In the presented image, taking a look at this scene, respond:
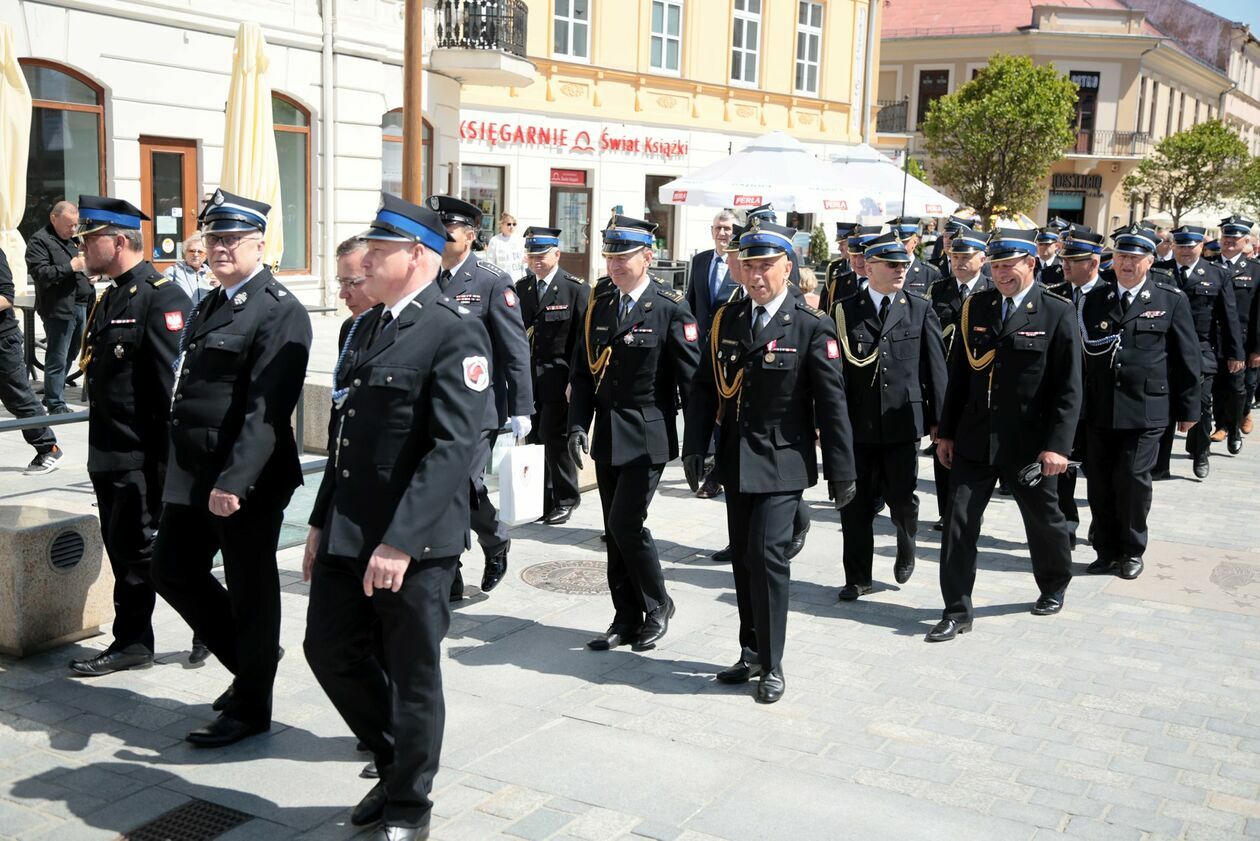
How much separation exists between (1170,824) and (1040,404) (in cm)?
298

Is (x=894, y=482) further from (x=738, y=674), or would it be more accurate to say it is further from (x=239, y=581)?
(x=239, y=581)

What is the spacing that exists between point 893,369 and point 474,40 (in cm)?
1844

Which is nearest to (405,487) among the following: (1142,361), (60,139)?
(1142,361)

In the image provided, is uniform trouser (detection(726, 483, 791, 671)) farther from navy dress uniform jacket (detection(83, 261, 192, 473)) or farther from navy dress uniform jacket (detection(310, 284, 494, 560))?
navy dress uniform jacket (detection(83, 261, 192, 473))

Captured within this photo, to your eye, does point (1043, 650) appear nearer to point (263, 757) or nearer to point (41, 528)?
point (263, 757)

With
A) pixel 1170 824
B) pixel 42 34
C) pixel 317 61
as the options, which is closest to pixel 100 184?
pixel 42 34

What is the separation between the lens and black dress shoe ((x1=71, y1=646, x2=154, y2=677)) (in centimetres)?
588

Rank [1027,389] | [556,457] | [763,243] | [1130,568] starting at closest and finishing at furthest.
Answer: [763,243] → [1027,389] → [1130,568] → [556,457]

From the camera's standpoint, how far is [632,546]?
660cm

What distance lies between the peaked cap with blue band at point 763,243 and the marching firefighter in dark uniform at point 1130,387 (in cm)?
371

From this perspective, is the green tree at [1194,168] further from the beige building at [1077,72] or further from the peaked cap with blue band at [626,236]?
the peaked cap with blue band at [626,236]

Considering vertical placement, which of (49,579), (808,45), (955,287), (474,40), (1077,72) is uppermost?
(1077,72)

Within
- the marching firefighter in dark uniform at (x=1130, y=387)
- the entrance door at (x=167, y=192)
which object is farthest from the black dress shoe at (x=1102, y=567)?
the entrance door at (x=167, y=192)

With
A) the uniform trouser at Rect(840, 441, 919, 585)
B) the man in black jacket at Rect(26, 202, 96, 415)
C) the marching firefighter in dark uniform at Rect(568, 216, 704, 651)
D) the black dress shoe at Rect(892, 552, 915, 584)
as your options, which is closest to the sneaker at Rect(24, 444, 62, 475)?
the man in black jacket at Rect(26, 202, 96, 415)
